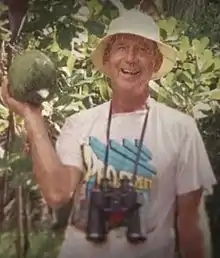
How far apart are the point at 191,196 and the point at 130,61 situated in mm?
326

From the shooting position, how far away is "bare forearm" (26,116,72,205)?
1.59 meters

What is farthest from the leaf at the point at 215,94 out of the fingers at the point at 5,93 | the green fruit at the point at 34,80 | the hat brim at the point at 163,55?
the fingers at the point at 5,93

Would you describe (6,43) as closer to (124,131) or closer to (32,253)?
(124,131)

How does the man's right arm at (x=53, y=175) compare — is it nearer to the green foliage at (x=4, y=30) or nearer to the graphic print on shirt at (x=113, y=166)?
the graphic print on shirt at (x=113, y=166)

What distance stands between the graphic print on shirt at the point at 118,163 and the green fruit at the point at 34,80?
15 centimetres

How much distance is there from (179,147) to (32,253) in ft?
1.30

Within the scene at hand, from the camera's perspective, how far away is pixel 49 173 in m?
1.59

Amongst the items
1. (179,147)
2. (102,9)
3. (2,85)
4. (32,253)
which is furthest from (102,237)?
(102,9)

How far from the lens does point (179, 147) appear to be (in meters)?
1.61

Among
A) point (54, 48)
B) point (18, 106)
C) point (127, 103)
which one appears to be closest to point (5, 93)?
point (18, 106)

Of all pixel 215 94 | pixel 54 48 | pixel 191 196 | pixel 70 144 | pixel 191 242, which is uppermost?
pixel 54 48

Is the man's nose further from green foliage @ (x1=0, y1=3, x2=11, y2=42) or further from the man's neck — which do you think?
green foliage @ (x1=0, y1=3, x2=11, y2=42)

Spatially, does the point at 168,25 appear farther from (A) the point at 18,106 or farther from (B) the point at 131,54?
(A) the point at 18,106

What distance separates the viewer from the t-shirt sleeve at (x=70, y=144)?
5.24ft
